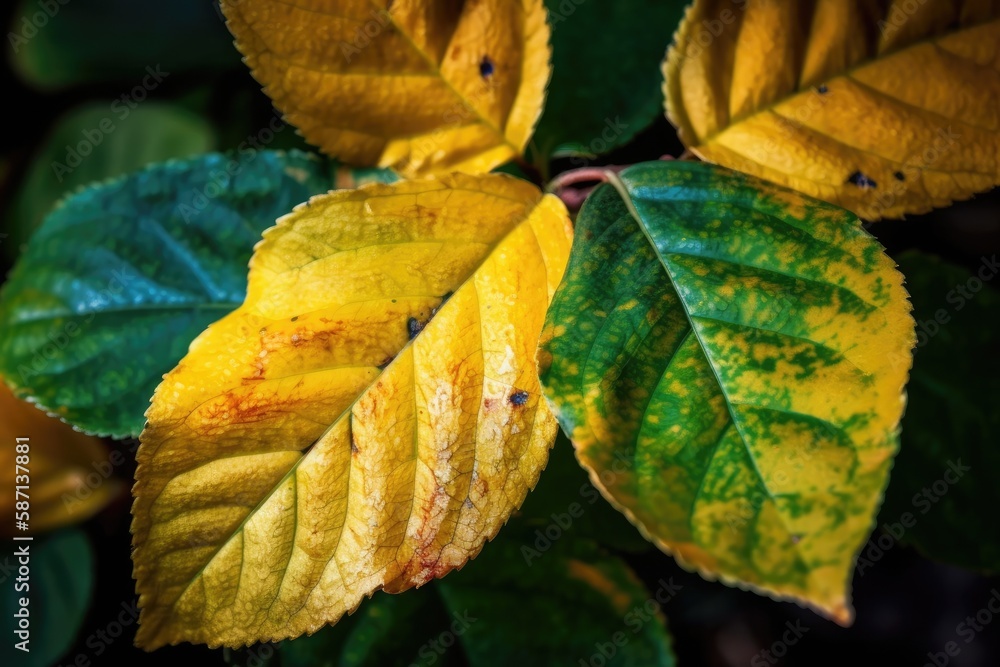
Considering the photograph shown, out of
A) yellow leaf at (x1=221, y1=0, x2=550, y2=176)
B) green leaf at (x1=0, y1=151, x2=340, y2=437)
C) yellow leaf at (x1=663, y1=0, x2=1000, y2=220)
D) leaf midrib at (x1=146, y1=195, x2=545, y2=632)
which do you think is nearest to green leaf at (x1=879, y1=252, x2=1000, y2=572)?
yellow leaf at (x1=663, y1=0, x2=1000, y2=220)

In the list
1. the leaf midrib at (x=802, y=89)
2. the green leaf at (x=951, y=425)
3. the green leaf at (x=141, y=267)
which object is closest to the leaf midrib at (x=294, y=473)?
the leaf midrib at (x=802, y=89)

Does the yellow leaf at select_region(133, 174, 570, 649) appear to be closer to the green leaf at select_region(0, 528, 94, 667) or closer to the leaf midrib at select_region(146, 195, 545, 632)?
the leaf midrib at select_region(146, 195, 545, 632)

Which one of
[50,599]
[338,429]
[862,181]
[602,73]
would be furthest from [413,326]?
[50,599]

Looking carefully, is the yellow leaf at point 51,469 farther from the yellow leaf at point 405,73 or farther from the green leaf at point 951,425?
the green leaf at point 951,425

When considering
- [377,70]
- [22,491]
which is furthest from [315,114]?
[22,491]

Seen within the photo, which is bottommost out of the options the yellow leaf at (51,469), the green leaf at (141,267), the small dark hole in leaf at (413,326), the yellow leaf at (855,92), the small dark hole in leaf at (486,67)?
the yellow leaf at (51,469)

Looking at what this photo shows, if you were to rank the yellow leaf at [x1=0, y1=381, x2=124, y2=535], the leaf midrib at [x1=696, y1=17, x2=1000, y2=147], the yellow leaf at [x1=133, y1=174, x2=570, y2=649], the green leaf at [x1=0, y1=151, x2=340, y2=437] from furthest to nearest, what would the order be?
the yellow leaf at [x1=0, y1=381, x2=124, y2=535] → the green leaf at [x1=0, y1=151, x2=340, y2=437] → the leaf midrib at [x1=696, y1=17, x2=1000, y2=147] → the yellow leaf at [x1=133, y1=174, x2=570, y2=649]
